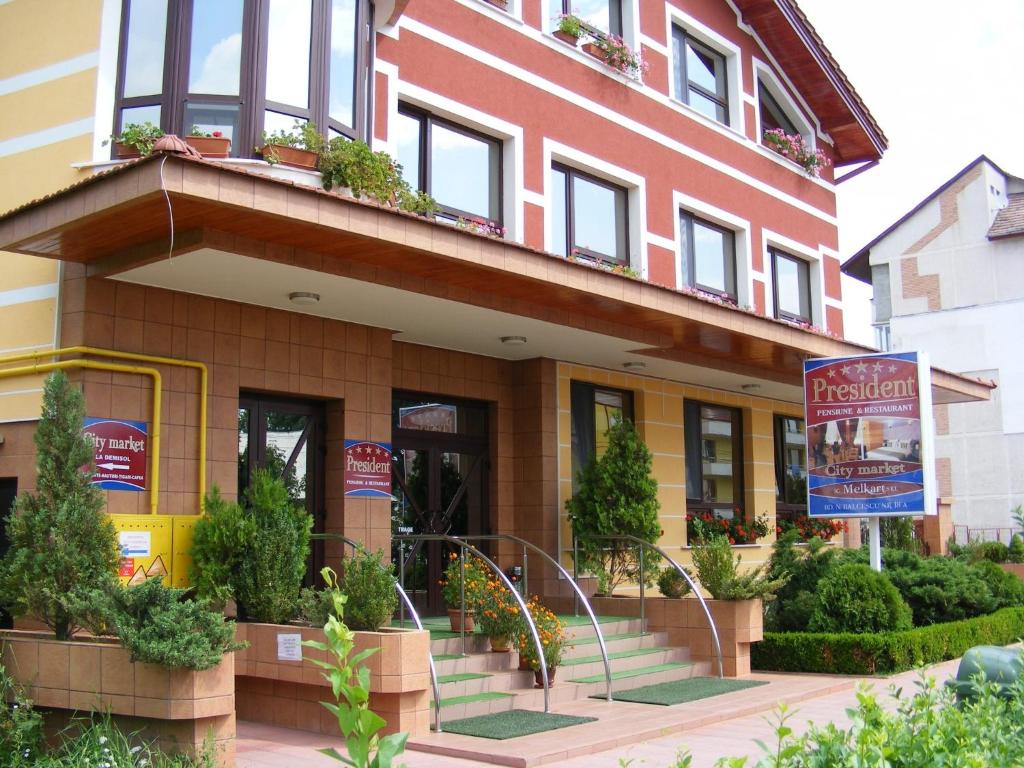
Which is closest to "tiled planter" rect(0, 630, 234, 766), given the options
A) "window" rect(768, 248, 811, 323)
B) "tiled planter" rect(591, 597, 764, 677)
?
"tiled planter" rect(591, 597, 764, 677)

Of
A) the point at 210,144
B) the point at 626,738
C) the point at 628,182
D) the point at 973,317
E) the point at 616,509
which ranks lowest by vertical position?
the point at 626,738

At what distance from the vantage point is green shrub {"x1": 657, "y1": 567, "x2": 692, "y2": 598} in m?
12.1

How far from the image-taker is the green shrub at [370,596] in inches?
319

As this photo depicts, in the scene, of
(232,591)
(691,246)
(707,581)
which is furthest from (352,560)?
(691,246)

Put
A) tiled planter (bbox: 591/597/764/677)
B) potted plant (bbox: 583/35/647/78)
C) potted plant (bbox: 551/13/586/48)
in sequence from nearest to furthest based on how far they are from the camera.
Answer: tiled planter (bbox: 591/597/764/677) < potted plant (bbox: 551/13/586/48) < potted plant (bbox: 583/35/647/78)

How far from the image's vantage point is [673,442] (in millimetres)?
14875

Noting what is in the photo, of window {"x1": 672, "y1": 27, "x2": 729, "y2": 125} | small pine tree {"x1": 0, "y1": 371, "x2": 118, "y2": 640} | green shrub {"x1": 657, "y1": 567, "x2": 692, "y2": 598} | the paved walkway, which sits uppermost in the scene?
window {"x1": 672, "y1": 27, "x2": 729, "y2": 125}

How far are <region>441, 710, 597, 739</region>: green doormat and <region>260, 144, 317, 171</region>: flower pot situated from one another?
4.58 metres

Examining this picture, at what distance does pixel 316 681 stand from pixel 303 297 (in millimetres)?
3350

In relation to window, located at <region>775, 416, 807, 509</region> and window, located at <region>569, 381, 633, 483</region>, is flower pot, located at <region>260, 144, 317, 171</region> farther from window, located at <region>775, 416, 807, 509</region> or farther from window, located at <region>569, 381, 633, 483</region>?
window, located at <region>775, 416, 807, 509</region>

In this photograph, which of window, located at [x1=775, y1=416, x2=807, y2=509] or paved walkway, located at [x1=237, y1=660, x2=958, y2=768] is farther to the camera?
window, located at [x1=775, y1=416, x2=807, y2=509]

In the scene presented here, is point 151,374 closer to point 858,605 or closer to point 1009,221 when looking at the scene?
point 858,605

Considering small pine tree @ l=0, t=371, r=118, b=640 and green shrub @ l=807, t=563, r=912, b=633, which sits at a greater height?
small pine tree @ l=0, t=371, r=118, b=640

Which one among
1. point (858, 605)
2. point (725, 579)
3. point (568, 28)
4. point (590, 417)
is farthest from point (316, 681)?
point (568, 28)
